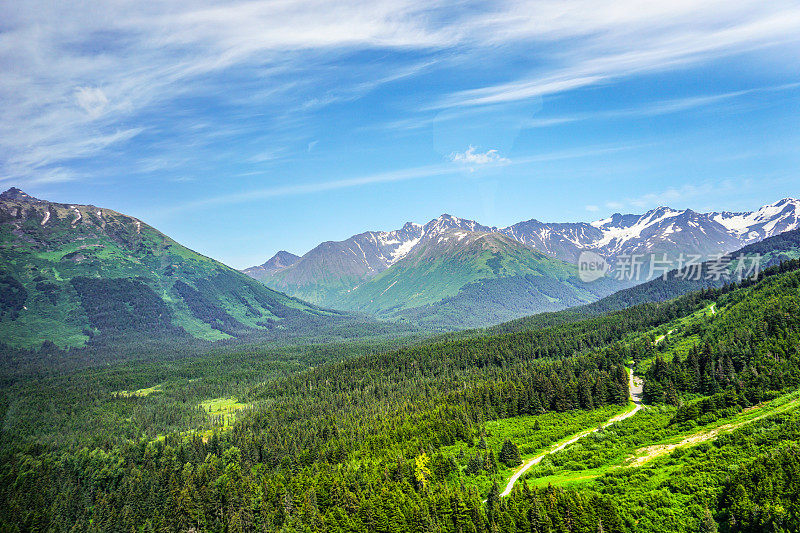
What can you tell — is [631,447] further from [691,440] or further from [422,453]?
[422,453]

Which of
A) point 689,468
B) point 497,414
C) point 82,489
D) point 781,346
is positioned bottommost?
point 82,489

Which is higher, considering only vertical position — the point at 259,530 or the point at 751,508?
the point at 751,508

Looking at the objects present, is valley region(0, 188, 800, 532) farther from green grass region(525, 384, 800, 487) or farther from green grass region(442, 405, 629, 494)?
green grass region(442, 405, 629, 494)

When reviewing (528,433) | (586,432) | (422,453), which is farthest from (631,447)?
(422,453)

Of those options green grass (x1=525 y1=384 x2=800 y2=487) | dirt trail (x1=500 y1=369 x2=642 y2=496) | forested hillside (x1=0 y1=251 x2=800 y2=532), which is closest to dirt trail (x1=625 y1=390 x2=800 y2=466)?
green grass (x1=525 y1=384 x2=800 y2=487)

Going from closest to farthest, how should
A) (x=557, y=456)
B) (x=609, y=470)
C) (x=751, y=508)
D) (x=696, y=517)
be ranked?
(x=751, y=508) < (x=696, y=517) < (x=609, y=470) < (x=557, y=456)

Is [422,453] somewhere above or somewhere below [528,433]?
below

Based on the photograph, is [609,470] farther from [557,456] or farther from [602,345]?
[602,345]

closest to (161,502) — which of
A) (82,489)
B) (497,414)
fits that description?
(82,489)
